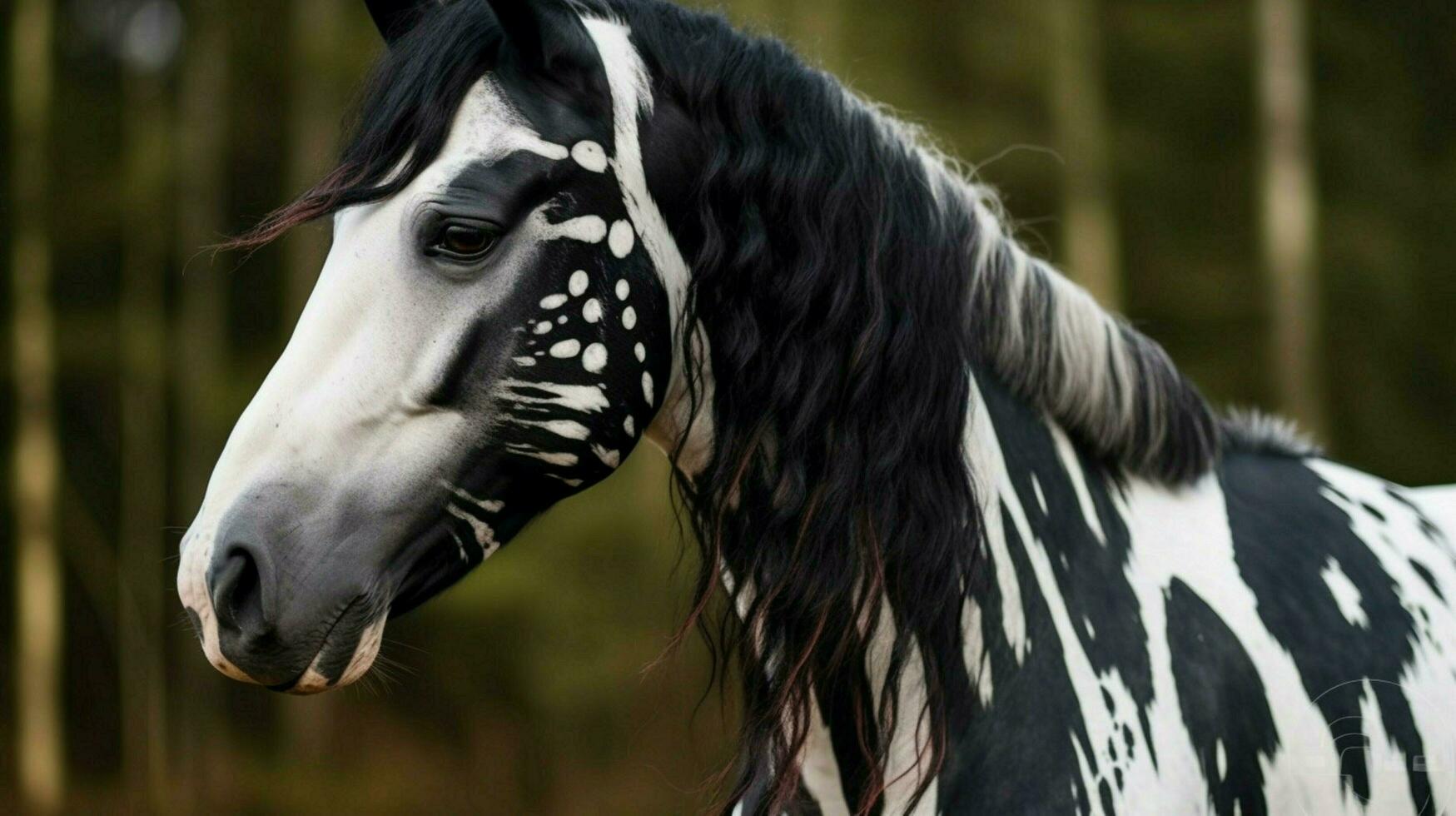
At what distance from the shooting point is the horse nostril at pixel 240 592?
150 centimetres

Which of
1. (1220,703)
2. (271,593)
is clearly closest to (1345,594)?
(1220,703)

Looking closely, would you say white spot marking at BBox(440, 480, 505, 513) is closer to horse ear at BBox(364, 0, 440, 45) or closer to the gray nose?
the gray nose

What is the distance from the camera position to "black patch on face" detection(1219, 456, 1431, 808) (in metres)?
1.99

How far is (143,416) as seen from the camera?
38.3 feet

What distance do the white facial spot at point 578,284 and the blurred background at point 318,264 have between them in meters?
6.47

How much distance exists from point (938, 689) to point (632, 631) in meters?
8.44

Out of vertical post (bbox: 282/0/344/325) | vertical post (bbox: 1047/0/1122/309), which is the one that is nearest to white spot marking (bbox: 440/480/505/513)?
vertical post (bbox: 1047/0/1122/309)

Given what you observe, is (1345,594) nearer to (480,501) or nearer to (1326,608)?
(1326,608)

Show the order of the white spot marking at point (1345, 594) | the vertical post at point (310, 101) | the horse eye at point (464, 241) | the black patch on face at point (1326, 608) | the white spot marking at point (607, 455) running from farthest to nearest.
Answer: the vertical post at point (310, 101) → the white spot marking at point (1345, 594) → the black patch on face at point (1326, 608) → the white spot marking at point (607, 455) → the horse eye at point (464, 241)

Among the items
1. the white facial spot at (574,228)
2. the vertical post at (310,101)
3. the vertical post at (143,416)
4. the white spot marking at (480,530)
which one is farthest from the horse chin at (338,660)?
the vertical post at (143,416)

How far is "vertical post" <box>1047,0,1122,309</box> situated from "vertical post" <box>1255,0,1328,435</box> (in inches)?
42.7

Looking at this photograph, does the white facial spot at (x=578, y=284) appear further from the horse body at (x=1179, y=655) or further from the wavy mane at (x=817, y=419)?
the horse body at (x=1179, y=655)

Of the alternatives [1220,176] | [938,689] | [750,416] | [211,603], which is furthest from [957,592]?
[1220,176]

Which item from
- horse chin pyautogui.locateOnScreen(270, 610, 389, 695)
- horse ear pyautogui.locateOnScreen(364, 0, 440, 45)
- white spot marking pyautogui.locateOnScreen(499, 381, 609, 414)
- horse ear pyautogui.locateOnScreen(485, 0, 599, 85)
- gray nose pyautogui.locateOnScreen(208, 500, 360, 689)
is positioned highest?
horse ear pyautogui.locateOnScreen(364, 0, 440, 45)
